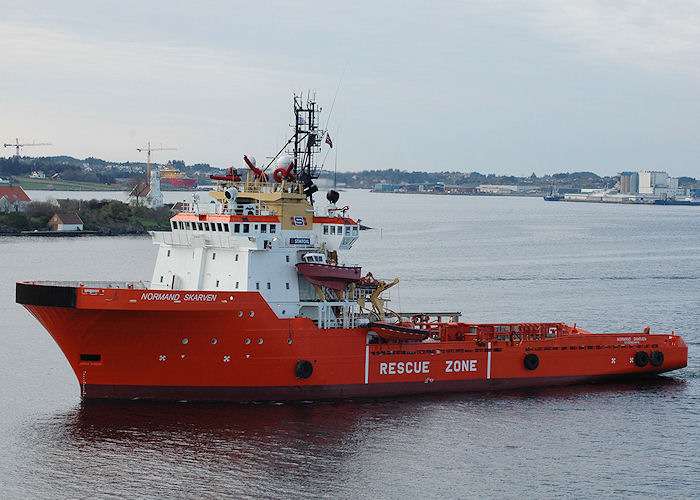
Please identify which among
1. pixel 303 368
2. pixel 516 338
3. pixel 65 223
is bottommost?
pixel 303 368

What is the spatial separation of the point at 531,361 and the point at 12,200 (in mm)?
78238

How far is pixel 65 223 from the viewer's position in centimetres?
8581

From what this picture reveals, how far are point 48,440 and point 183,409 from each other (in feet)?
11.5

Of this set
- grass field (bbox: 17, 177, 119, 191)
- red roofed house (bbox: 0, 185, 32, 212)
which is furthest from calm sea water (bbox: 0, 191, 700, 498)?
grass field (bbox: 17, 177, 119, 191)

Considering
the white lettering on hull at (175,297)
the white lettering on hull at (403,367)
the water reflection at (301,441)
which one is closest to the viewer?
the water reflection at (301,441)

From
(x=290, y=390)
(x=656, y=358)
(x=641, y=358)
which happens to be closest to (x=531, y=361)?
(x=641, y=358)

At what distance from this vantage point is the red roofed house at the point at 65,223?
281ft

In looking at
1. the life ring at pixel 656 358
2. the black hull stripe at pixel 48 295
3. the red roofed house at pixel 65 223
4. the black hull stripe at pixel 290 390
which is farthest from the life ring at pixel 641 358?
the red roofed house at pixel 65 223

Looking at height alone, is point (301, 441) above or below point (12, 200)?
below

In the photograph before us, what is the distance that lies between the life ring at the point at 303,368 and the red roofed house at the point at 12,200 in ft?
248

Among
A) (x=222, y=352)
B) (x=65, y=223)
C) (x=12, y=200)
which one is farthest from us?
(x=12, y=200)

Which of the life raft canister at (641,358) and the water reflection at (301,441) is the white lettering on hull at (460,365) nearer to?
the water reflection at (301,441)

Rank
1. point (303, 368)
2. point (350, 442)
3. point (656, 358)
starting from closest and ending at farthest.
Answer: point (350, 442) → point (303, 368) → point (656, 358)

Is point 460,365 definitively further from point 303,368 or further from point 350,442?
point 350,442
